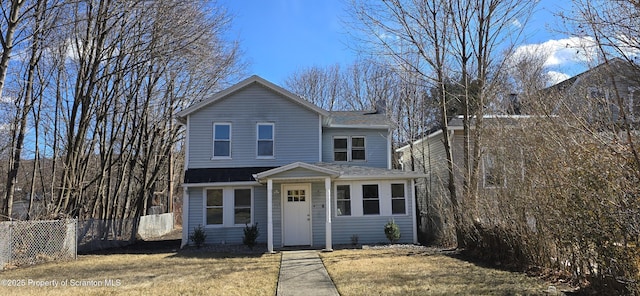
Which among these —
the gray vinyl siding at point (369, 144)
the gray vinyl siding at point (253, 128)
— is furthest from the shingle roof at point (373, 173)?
the gray vinyl siding at point (253, 128)

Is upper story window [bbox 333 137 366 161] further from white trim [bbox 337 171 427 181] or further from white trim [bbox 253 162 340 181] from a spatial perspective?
white trim [bbox 253 162 340 181]

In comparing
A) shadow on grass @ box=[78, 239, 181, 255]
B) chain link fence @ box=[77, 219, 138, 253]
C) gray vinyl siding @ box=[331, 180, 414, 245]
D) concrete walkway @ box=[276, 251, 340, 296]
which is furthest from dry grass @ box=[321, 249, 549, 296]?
chain link fence @ box=[77, 219, 138, 253]

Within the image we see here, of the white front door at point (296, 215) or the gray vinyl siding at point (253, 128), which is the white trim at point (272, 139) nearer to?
the gray vinyl siding at point (253, 128)

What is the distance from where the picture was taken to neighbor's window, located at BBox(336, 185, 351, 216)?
1591cm

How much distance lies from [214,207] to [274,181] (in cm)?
280

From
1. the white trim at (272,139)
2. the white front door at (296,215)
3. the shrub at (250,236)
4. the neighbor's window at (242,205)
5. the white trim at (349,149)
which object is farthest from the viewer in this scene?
the white trim at (349,149)

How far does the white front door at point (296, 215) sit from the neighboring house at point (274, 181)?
36 mm

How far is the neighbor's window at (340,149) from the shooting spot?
17.5 meters

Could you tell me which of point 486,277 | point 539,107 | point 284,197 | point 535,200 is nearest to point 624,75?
point 539,107

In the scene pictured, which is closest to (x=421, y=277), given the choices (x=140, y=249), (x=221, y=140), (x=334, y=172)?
(x=334, y=172)

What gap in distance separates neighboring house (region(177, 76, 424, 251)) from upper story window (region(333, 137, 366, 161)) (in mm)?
275

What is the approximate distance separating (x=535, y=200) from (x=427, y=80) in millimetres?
7527

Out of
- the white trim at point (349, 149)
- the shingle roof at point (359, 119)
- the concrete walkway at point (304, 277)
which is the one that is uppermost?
the shingle roof at point (359, 119)

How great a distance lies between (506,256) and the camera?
9.80 meters
